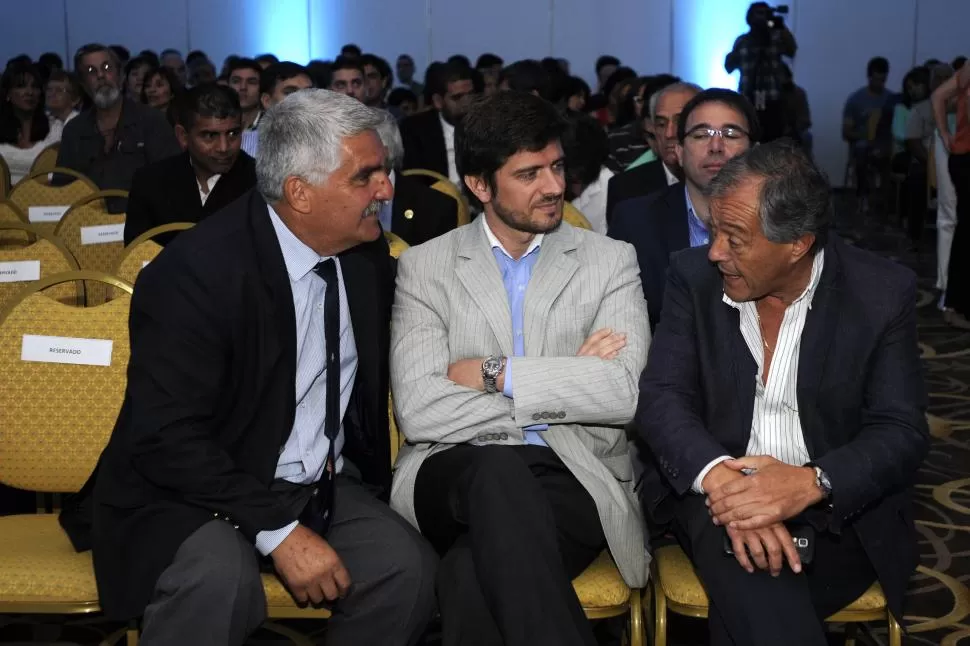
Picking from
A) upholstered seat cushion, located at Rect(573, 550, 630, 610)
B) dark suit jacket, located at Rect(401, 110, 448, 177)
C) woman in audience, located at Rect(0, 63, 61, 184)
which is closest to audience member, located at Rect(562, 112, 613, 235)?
dark suit jacket, located at Rect(401, 110, 448, 177)

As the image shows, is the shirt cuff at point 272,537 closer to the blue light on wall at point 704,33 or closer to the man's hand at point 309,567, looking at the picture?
the man's hand at point 309,567

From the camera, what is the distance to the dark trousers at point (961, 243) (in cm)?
695

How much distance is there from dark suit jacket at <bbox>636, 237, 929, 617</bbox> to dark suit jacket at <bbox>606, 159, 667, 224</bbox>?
1.78 meters

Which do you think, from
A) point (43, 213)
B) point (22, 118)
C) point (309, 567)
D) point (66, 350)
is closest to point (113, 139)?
point (43, 213)

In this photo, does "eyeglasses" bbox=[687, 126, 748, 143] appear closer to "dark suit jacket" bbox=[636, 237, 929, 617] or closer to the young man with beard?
"dark suit jacket" bbox=[636, 237, 929, 617]

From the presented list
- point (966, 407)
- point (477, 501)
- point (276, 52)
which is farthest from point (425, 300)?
point (276, 52)

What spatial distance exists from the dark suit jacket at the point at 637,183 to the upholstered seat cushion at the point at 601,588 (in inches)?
82.2

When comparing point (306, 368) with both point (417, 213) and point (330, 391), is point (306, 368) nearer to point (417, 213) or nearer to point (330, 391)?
point (330, 391)

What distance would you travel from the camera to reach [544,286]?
2.71 m

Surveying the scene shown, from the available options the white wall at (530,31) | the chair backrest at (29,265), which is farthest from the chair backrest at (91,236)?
the white wall at (530,31)

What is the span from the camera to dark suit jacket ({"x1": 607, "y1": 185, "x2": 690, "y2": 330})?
3238 mm

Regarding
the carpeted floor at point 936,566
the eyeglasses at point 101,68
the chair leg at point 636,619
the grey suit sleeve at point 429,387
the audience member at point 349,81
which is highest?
the eyeglasses at point 101,68

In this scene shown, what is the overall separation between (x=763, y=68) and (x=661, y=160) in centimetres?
637

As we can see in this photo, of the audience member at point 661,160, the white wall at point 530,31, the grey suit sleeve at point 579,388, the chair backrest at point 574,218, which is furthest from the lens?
the white wall at point 530,31
